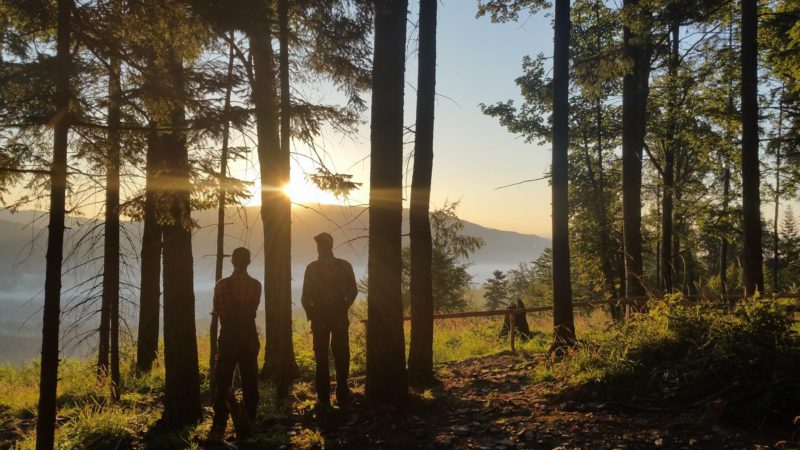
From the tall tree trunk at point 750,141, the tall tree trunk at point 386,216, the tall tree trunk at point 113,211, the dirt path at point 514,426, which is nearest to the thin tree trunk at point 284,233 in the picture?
the dirt path at point 514,426

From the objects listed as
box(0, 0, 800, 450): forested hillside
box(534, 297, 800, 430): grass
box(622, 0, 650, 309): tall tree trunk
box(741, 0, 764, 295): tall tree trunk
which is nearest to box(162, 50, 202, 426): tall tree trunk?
box(0, 0, 800, 450): forested hillside

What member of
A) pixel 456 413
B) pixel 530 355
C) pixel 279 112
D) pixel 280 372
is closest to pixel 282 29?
pixel 279 112

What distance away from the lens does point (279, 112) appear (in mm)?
7566

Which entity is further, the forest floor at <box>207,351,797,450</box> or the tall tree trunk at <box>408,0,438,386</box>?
the tall tree trunk at <box>408,0,438,386</box>

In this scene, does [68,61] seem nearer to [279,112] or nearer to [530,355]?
[279,112]

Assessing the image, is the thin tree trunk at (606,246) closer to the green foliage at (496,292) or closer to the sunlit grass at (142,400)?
the sunlit grass at (142,400)

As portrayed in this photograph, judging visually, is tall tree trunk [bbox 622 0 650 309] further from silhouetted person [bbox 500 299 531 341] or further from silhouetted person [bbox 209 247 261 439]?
silhouetted person [bbox 209 247 261 439]

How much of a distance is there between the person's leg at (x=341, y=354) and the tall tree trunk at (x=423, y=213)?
1630mm

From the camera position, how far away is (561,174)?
27.8 ft

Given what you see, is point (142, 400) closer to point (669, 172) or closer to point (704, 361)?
point (704, 361)

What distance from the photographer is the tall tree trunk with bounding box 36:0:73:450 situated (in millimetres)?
5039

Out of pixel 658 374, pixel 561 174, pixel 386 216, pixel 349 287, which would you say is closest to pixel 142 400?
pixel 349 287

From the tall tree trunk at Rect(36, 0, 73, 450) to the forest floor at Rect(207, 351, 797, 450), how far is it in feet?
6.98

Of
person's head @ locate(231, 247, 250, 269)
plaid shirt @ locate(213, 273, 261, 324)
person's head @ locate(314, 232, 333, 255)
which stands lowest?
plaid shirt @ locate(213, 273, 261, 324)
